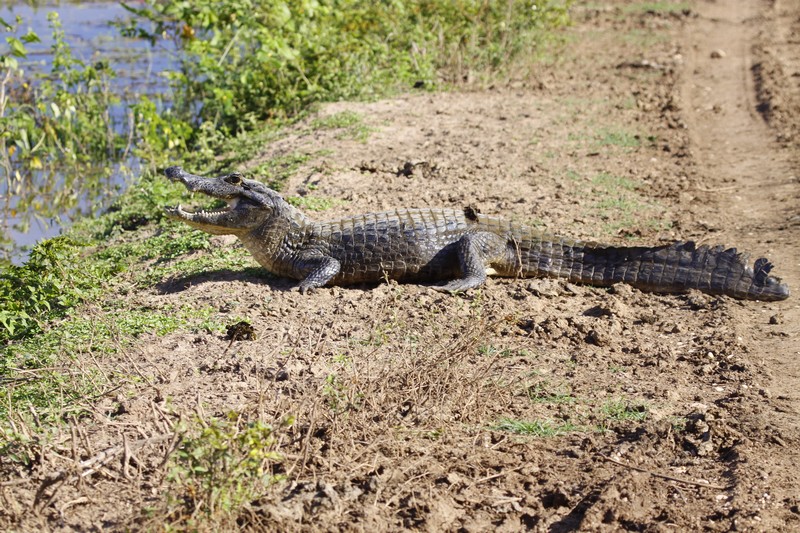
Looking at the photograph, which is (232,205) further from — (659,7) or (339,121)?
(659,7)

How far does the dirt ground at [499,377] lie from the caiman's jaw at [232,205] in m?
0.38

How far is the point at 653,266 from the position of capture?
5.98 m

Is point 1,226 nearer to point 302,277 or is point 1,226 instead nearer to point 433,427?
point 302,277

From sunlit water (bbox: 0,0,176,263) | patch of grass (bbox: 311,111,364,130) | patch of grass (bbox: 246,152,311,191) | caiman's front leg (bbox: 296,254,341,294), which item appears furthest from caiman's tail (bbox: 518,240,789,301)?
sunlit water (bbox: 0,0,176,263)

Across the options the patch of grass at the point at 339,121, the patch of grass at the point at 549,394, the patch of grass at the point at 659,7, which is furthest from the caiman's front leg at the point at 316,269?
the patch of grass at the point at 659,7

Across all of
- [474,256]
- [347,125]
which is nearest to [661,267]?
[474,256]

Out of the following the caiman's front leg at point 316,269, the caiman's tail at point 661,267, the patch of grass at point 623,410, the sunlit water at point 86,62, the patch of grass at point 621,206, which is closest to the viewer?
the patch of grass at point 623,410

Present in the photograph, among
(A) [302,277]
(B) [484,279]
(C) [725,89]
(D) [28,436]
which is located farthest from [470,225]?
(C) [725,89]

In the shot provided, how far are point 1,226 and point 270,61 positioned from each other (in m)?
3.38

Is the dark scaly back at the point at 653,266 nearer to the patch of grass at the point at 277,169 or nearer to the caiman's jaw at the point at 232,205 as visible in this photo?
the caiman's jaw at the point at 232,205

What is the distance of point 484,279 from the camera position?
5973mm

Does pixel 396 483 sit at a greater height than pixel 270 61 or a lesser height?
lesser

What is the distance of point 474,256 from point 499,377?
65.8 inches

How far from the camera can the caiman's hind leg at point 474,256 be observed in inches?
232
